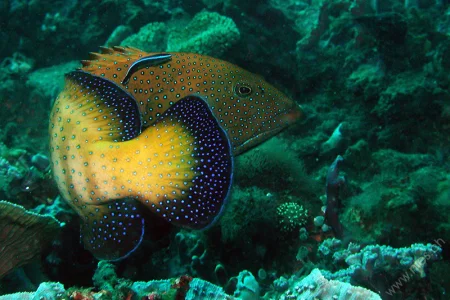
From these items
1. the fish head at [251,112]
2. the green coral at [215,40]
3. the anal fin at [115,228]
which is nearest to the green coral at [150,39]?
the green coral at [215,40]

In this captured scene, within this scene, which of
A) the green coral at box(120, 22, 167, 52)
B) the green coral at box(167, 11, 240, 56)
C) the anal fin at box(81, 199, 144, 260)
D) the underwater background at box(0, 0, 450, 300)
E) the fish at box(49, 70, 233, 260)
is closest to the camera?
the fish at box(49, 70, 233, 260)

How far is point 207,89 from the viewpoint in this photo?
3861 mm

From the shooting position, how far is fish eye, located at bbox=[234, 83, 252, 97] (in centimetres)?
384

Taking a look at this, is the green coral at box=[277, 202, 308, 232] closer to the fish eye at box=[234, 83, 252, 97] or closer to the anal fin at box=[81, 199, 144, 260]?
the fish eye at box=[234, 83, 252, 97]

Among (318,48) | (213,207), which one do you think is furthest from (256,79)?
(318,48)

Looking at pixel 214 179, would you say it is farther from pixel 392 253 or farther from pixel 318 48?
pixel 318 48

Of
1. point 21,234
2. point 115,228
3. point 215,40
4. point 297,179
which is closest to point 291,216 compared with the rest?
point 297,179

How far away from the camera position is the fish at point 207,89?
147 inches

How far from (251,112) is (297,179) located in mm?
1823

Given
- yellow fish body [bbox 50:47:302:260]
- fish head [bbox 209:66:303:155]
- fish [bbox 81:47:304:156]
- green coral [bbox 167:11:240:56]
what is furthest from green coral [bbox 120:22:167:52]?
yellow fish body [bbox 50:47:302:260]

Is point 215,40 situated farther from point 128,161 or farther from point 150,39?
point 128,161

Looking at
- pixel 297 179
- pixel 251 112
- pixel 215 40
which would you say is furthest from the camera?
pixel 215 40

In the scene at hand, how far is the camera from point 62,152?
9.20 feet

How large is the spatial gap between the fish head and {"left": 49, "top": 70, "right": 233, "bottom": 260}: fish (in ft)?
3.89
